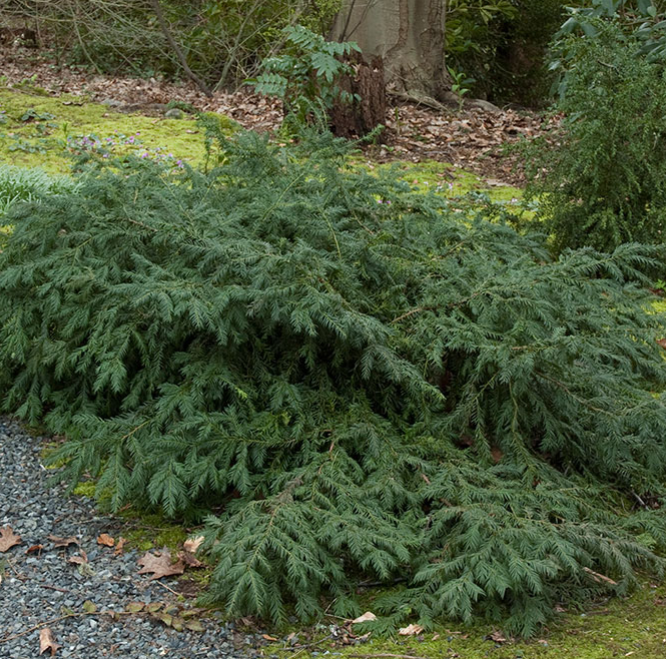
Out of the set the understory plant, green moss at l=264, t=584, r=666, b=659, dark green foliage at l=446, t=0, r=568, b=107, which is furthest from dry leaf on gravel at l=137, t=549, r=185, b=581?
dark green foliage at l=446, t=0, r=568, b=107

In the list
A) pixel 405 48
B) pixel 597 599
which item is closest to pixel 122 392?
pixel 597 599

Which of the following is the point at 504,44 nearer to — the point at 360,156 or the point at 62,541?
the point at 360,156

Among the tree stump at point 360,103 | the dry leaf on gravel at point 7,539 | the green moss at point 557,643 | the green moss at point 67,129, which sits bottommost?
the green moss at point 557,643

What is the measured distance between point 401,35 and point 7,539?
8.32 meters

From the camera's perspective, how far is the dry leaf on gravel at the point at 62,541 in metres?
3.22

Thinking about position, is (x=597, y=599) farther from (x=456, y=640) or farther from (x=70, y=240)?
(x=70, y=240)

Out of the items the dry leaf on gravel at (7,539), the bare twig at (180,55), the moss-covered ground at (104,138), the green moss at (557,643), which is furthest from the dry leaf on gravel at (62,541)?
the bare twig at (180,55)

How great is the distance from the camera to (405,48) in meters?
10.3

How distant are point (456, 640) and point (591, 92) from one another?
3.87 metres

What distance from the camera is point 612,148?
17.9ft

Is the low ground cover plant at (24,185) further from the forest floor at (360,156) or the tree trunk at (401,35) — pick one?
the tree trunk at (401,35)

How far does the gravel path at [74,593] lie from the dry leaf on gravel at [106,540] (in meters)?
0.02

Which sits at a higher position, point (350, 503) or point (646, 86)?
point (646, 86)

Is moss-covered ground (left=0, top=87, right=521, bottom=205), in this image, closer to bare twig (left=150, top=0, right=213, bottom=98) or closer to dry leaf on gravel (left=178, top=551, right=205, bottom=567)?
bare twig (left=150, top=0, right=213, bottom=98)
